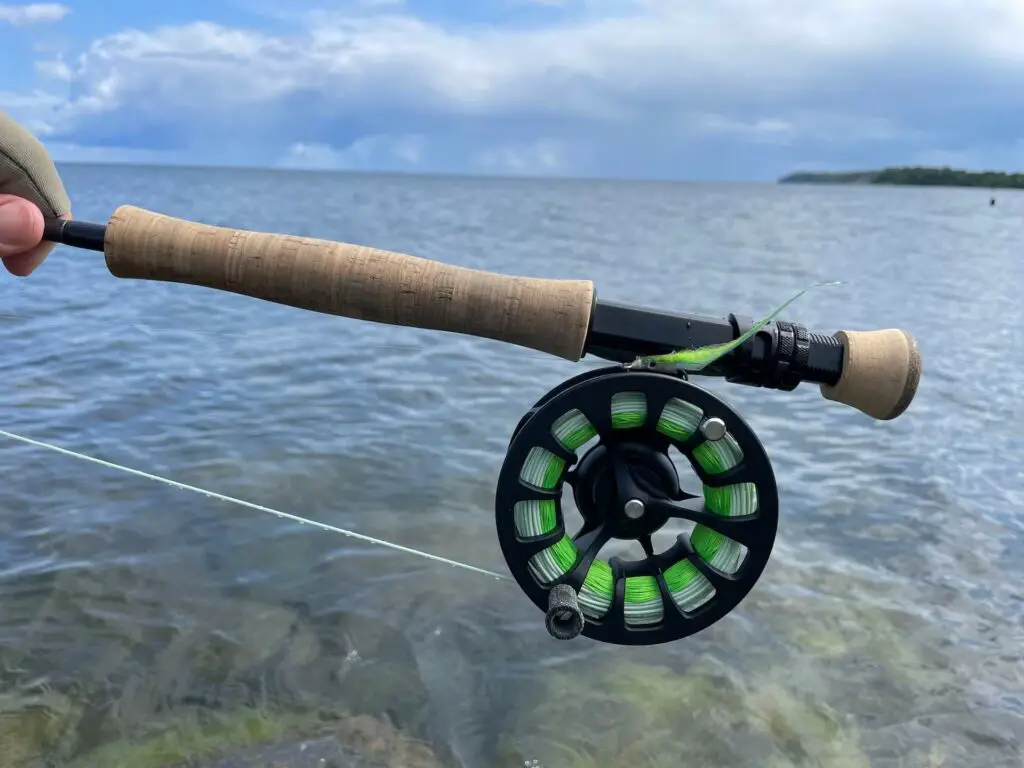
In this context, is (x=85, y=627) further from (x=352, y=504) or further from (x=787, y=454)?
(x=787, y=454)

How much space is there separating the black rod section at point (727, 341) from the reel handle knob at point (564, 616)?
0.56 meters

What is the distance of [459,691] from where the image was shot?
13.4ft

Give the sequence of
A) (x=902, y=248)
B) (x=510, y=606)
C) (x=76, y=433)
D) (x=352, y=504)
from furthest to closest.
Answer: (x=902, y=248), (x=76, y=433), (x=352, y=504), (x=510, y=606)

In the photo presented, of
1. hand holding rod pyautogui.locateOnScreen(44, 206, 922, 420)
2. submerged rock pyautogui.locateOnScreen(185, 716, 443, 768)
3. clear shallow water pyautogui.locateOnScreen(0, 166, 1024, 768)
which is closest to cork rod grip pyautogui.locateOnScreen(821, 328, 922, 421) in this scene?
hand holding rod pyautogui.locateOnScreen(44, 206, 922, 420)

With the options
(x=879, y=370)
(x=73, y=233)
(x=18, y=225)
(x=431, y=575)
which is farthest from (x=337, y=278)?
(x=431, y=575)

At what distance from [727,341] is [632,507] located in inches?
17.1

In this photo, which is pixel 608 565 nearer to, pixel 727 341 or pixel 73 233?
pixel 727 341

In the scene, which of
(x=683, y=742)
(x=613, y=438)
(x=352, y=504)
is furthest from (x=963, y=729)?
(x=352, y=504)

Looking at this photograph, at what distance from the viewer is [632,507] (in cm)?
203

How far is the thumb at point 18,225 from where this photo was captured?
202 centimetres

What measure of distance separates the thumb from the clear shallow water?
2.41m

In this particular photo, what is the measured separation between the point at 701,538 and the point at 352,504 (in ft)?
13.4

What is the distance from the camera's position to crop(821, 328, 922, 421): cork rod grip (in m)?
1.99

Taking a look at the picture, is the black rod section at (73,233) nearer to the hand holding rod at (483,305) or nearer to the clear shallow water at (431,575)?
the hand holding rod at (483,305)
